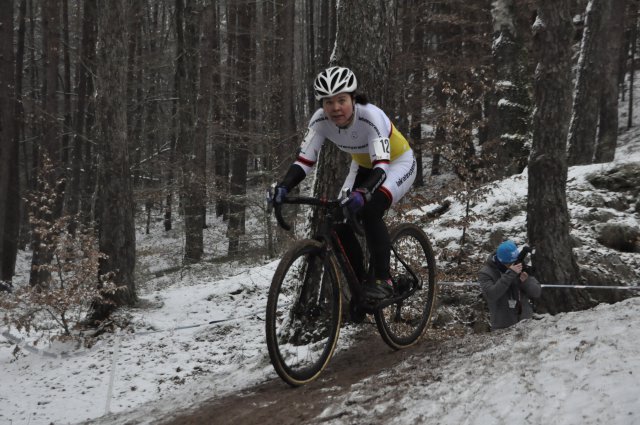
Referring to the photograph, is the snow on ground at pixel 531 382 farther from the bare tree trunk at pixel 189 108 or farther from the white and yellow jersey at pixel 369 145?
the bare tree trunk at pixel 189 108

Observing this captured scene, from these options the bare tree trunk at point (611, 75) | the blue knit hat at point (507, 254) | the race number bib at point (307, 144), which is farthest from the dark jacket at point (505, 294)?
the bare tree trunk at point (611, 75)

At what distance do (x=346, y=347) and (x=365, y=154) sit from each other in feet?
6.37

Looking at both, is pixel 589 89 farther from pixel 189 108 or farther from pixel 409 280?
pixel 189 108

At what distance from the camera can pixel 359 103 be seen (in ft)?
15.0

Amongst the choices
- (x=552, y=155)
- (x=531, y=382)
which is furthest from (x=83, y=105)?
(x=531, y=382)

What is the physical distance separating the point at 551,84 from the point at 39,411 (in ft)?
24.9

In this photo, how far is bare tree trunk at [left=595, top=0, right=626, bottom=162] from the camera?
1436 centimetres

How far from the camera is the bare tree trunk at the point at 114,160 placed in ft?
31.5

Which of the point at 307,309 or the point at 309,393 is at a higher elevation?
the point at 307,309

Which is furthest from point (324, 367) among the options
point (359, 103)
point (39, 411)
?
point (39, 411)

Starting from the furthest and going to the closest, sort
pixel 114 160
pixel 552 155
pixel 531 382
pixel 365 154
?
1. pixel 114 160
2. pixel 552 155
3. pixel 365 154
4. pixel 531 382

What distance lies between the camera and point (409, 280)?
5172 mm

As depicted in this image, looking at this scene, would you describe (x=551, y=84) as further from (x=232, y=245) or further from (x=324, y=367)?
(x=232, y=245)

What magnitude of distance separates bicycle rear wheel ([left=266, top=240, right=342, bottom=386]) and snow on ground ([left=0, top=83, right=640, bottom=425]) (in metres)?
0.52
